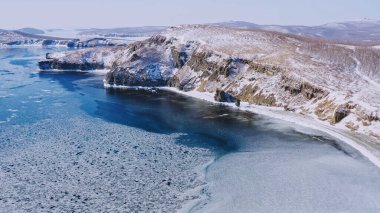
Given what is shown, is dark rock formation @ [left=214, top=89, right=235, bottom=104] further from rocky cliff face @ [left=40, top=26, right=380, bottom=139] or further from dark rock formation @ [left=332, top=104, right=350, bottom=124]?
dark rock formation @ [left=332, top=104, right=350, bottom=124]

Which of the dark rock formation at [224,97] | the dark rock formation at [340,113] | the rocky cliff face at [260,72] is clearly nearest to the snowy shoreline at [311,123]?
the dark rock formation at [224,97]

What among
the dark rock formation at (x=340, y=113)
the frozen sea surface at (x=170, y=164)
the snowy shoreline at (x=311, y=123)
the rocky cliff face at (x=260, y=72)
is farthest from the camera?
the rocky cliff face at (x=260, y=72)

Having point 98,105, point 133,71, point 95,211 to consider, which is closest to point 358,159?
point 95,211


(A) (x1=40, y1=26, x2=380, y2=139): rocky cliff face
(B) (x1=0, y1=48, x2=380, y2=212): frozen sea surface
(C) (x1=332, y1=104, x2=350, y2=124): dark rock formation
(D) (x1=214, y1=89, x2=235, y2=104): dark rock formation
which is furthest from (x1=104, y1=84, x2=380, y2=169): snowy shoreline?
(C) (x1=332, y1=104, x2=350, y2=124): dark rock formation

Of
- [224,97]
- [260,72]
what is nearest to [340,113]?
[224,97]

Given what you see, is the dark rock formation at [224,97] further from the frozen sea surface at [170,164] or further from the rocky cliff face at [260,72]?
the frozen sea surface at [170,164]

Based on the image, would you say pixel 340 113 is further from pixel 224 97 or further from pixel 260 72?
pixel 260 72

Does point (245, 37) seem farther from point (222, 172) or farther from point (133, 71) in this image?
point (222, 172)
